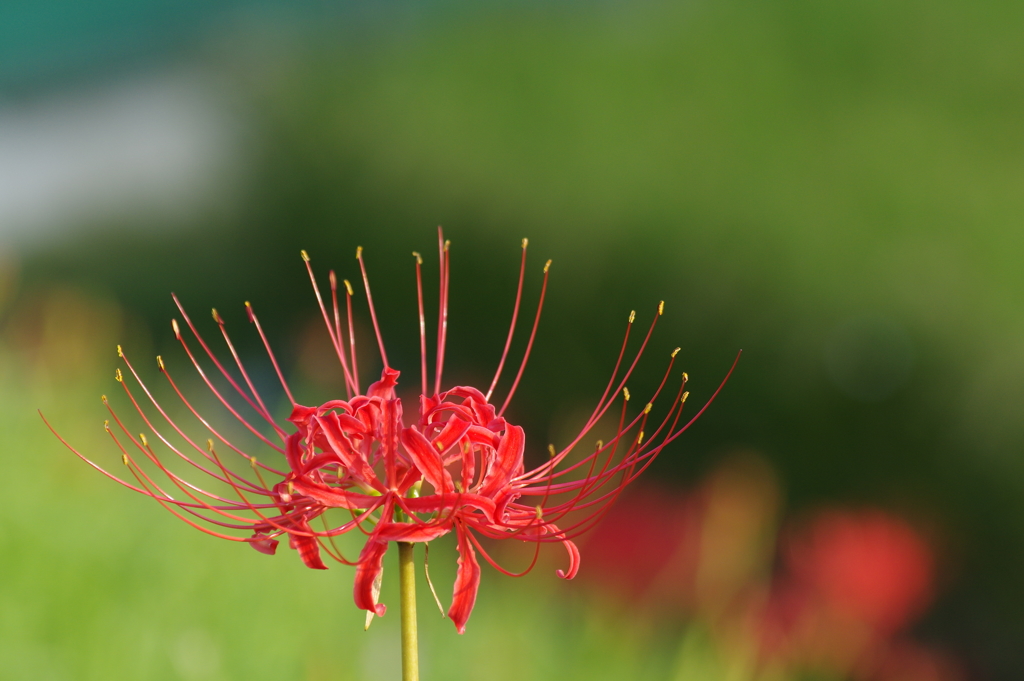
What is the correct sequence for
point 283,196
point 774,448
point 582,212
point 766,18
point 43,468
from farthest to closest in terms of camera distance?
point 283,196
point 766,18
point 582,212
point 774,448
point 43,468

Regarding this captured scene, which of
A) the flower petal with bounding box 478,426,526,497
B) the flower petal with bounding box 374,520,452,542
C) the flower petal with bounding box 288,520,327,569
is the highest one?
the flower petal with bounding box 478,426,526,497

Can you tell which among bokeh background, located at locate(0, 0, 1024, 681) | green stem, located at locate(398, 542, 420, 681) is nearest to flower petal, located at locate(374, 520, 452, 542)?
green stem, located at locate(398, 542, 420, 681)

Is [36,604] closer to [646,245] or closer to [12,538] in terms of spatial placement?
[12,538]

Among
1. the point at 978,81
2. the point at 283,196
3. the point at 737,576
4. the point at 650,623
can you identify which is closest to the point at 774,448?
the point at 650,623

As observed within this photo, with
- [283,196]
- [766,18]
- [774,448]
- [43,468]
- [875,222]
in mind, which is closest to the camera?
[43,468]

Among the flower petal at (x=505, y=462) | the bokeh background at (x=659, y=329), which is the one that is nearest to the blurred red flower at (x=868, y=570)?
the bokeh background at (x=659, y=329)

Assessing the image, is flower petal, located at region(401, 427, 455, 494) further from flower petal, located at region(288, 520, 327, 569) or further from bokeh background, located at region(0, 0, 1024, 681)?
bokeh background, located at region(0, 0, 1024, 681)
